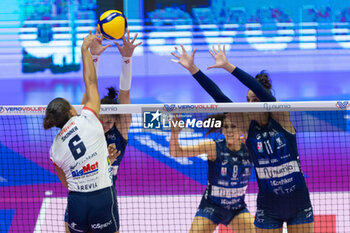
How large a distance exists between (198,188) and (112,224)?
4.31 metres

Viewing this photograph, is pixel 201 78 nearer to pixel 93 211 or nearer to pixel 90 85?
pixel 90 85

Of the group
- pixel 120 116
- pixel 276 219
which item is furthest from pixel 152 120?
pixel 276 219

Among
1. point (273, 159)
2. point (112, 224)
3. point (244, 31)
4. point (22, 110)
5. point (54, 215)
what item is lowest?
point (54, 215)

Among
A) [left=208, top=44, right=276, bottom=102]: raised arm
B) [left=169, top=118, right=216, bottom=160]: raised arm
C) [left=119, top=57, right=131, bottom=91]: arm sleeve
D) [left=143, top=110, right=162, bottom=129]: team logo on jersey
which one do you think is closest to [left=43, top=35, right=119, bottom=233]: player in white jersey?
[left=143, top=110, right=162, bottom=129]: team logo on jersey

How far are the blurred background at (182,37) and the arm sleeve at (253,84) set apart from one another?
9.90 meters

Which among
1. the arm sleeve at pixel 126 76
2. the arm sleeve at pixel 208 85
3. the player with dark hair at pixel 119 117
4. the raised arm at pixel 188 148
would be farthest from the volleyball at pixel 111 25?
the raised arm at pixel 188 148

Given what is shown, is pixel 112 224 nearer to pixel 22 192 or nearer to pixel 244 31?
pixel 22 192

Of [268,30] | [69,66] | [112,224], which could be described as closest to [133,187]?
[112,224]

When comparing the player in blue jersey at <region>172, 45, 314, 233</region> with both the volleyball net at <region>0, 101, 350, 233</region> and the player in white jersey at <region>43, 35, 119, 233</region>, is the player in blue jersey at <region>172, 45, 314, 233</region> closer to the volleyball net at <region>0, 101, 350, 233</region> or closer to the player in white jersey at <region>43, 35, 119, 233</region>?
the volleyball net at <region>0, 101, 350, 233</region>

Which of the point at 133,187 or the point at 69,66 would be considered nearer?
the point at 133,187

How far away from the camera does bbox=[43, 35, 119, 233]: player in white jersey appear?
4.29m

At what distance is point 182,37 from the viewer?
15.7 meters

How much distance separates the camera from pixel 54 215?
7.37 metres

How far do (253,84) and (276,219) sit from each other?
144cm
